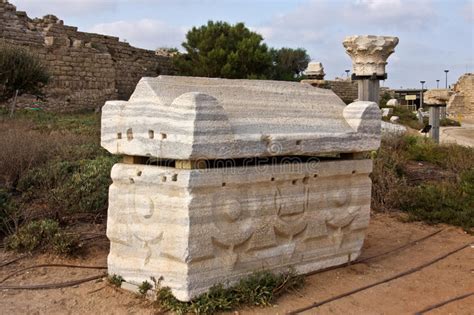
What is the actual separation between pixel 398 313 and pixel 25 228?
3079 millimetres

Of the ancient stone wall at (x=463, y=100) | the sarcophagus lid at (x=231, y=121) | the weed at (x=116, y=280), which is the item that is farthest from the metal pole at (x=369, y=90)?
the ancient stone wall at (x=463, y=100)

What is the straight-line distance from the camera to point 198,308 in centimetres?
317

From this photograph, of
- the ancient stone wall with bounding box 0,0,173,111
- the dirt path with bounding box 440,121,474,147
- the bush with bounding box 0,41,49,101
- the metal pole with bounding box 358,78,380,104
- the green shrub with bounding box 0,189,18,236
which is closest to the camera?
the green shrub with bounding box 0,189,18,236

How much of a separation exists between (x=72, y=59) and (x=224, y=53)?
6.23 meters

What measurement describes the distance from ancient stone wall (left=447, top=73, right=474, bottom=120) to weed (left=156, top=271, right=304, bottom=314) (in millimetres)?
31915

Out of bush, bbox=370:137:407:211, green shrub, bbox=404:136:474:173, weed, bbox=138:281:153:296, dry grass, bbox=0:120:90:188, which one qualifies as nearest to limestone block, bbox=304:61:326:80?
green shrub, bbox=404:136:474:173

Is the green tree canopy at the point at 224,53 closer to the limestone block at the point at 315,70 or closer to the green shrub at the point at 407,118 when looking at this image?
the limestone block at the point at 315,70

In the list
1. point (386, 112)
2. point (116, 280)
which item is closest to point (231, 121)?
point (116, 280)

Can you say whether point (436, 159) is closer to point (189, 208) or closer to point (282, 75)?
point (189, 208)

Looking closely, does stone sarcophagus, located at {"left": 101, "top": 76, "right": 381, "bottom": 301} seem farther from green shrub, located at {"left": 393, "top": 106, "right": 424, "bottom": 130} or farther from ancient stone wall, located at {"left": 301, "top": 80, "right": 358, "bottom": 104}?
ancient stone wall, located at {"left": 301, "top": 80, "right": 358, "bottom": 104}

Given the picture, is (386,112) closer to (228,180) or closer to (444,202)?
(444,202)

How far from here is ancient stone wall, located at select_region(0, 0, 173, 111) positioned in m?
17.6

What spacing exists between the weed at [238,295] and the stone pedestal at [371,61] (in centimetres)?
900

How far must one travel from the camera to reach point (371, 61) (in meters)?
12.1
